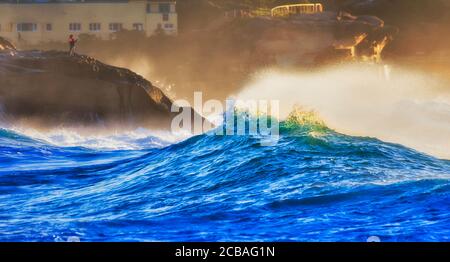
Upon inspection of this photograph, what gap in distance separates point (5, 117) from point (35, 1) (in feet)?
158

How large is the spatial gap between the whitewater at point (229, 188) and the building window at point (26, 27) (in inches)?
1864

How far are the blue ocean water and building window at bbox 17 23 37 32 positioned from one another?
2093 inches

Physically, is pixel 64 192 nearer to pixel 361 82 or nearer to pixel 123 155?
pixel 123 155

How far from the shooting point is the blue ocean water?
46.8ft

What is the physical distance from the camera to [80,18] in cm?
8000

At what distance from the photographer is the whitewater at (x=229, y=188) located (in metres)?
14.3

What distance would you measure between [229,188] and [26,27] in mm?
62767

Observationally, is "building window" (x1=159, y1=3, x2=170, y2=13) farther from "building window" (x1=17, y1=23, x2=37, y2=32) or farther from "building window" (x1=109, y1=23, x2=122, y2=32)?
"building window" (x1=17, y1=23, x2=37, y2=32)

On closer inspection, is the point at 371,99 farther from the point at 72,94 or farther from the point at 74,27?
the point at 74,27
